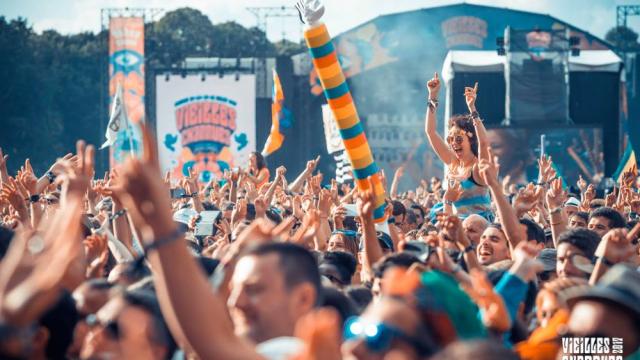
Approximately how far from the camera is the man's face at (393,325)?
132 inches

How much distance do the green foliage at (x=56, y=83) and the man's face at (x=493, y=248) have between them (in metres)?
33.7

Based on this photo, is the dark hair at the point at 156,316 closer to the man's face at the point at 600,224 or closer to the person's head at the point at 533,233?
the person's head at the point at 533,233

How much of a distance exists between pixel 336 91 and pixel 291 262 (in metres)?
3.10

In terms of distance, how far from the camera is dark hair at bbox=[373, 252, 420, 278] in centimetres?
504

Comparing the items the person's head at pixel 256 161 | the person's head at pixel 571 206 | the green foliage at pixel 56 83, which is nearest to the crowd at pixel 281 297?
the person's head at pixel 571 206

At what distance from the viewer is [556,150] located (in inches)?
1004

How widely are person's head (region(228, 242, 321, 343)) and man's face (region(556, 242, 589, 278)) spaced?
2069mm

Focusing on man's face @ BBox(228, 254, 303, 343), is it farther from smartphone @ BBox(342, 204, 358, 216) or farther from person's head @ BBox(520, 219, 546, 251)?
smartphone @ BBox(342, 204, 358, 216)

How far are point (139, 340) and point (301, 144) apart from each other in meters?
31.9

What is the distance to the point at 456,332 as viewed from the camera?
11.6 ft

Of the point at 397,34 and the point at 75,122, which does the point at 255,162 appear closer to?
the point at 397,34

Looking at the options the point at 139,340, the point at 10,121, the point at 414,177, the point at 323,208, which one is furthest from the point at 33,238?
the point at 10,121

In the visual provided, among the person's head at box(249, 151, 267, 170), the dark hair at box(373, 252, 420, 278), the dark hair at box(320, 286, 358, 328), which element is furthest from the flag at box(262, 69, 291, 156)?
the dark hair at box(320, 286, 358, 328)

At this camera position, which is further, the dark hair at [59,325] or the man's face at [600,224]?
the man's face at [600,224]
